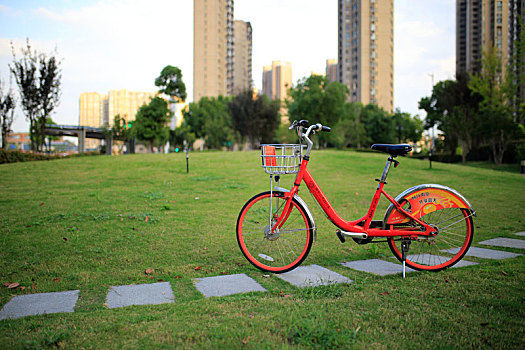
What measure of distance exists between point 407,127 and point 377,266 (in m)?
56.4

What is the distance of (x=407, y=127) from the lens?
55.8 metres

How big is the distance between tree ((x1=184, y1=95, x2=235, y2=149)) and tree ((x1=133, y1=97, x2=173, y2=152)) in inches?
478

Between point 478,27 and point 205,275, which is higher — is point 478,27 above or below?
above

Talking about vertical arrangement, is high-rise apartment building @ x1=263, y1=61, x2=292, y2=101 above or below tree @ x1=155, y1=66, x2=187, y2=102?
above

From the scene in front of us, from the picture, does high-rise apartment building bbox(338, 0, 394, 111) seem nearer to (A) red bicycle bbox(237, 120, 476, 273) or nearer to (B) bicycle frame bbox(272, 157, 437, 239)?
(A) red bicycle bbox(237, 120, 476, 273)

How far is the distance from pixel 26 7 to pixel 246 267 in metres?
15.7

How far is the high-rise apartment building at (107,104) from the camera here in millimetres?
114125

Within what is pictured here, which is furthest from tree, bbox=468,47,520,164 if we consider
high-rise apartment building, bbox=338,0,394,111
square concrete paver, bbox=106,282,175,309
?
high-rise apartment building, bbox=338,0,394,111

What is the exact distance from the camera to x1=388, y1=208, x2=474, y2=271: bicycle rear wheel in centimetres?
388

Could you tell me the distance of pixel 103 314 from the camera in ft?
8.64

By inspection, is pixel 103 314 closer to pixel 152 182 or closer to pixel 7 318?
pixel 7 318

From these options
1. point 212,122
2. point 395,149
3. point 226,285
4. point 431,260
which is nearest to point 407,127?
point 212,122

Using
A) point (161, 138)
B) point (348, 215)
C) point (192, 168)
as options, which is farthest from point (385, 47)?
point (348, 215)

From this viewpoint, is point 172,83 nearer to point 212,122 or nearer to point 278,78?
point 212,122
